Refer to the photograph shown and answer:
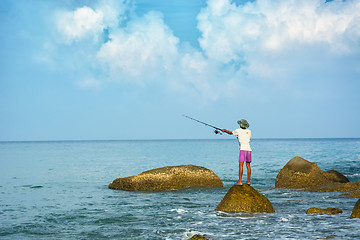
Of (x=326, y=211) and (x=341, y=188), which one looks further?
(x=341, y=188)

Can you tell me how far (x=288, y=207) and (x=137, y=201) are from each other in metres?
4.21

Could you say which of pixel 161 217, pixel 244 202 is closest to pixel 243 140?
pixel 244 202

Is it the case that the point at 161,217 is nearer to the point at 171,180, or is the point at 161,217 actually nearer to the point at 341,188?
the point at 171,180

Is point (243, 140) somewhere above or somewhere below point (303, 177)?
above

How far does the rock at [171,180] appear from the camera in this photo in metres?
13.9

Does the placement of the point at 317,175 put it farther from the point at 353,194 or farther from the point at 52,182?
the point at 52,182

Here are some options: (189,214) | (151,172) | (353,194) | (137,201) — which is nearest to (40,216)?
(137,201)

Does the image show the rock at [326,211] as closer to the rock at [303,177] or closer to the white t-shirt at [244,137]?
the white t-shirt at [244,137]

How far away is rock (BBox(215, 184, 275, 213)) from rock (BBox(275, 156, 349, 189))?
516 cm

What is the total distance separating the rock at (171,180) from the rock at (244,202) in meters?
4.76

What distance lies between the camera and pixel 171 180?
13969 millimetres

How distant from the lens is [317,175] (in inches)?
553

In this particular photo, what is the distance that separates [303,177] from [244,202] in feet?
18.8

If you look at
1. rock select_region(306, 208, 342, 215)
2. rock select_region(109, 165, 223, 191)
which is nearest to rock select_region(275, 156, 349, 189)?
rock select_region(109, 165, 223, 191)
